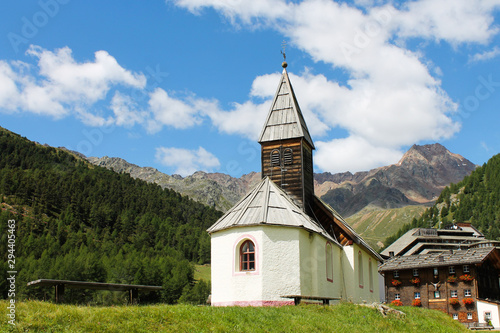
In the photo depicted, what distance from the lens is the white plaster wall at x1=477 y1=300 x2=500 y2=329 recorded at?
132 ft

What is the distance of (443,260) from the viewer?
44.4m

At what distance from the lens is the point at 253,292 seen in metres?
23.4

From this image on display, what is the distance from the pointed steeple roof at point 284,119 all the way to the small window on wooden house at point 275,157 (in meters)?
0.88

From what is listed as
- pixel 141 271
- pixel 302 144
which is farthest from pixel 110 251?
pixel 302 144

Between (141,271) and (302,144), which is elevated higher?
(302,144)

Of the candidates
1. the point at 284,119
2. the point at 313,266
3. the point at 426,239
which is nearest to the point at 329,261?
the point at 313,266

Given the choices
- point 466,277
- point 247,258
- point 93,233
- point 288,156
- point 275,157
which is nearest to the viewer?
point 247,258

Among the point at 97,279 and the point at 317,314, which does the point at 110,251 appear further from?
the point at 317,314

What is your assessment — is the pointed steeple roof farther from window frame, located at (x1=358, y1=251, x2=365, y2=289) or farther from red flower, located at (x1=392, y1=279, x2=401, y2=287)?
red flower, located at (x1=392, y1=279, x2=401, y2=287)

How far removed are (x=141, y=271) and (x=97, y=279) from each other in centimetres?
1137

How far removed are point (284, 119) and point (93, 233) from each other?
457 ft

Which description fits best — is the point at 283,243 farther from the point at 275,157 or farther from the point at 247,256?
the point at 275,157

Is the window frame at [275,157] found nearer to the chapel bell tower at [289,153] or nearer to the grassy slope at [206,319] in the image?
the chapel bell tower at [289,153]

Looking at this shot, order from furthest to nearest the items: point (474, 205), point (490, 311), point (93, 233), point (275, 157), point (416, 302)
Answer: point (474, 205) → point (93, 233) → point (416, 302) → point (490, 311) → point (275, 157)
